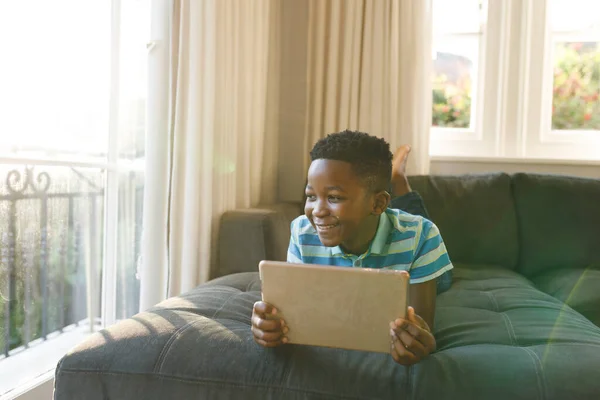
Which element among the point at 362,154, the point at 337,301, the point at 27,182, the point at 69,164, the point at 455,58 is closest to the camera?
the point at 337,301

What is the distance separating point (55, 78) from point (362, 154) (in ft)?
4.14

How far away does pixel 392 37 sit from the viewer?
2676 mm

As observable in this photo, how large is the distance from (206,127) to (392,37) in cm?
110

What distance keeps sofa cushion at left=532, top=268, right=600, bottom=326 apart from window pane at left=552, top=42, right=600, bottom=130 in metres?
1.03

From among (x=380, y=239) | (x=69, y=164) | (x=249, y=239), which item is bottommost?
(x=249, y=239)

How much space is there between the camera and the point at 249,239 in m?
2.04

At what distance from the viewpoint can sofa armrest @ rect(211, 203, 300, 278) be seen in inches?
79.0

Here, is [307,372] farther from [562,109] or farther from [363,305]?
[562,109]

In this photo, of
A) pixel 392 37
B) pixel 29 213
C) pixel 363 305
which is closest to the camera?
pixel 363 305

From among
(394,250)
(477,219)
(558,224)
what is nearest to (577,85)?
(558,224)

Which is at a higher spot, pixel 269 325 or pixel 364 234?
pixel 364 234

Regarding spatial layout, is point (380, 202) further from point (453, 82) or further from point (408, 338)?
point (453, 82)

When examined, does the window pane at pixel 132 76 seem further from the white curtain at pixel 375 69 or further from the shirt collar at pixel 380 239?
the shirt collar at pixel 380 239

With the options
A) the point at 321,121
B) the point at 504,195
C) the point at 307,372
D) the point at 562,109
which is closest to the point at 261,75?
the point at 321,121
